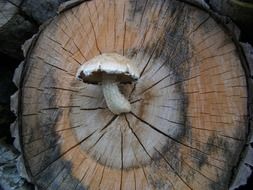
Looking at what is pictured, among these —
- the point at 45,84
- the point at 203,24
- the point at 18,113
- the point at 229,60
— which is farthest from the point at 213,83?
the point at 18,113

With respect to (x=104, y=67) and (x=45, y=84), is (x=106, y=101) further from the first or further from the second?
(x=45, y=84)

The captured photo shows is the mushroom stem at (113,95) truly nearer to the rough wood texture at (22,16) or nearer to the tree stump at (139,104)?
the tree stump at (139,104)

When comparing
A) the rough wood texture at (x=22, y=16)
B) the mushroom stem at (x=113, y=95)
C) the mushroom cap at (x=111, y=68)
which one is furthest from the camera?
the rough wood texture at (x=22, y=16)

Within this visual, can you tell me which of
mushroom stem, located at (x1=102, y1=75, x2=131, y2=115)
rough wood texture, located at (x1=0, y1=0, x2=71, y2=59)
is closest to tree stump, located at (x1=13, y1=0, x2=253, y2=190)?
mushroom stem, located at (x1=102, y1=75, x2=131, y2=115)

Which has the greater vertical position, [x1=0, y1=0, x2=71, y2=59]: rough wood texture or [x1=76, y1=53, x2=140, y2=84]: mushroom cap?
[x1=0, y1=0, x2=71, y2=59]: rough wood texture

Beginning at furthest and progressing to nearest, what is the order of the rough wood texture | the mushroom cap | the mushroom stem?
the rough wood texture < the mushroom stem < the mushroom cap

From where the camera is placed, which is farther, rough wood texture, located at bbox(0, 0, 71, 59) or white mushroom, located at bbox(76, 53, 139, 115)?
rough wood texture, located at bbox(0, 0, 71, 59)

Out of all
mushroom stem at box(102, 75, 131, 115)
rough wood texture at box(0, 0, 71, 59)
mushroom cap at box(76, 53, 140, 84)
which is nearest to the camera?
mushroom cap at box(76, 53, 140, 84)

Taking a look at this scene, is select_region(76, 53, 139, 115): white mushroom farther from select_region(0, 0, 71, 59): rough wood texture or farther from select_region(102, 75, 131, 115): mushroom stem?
select_region(0, 0, 71, 59): rough wood texture

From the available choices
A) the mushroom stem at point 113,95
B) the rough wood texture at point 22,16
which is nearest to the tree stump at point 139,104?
the mushroom stem at point 113,95
